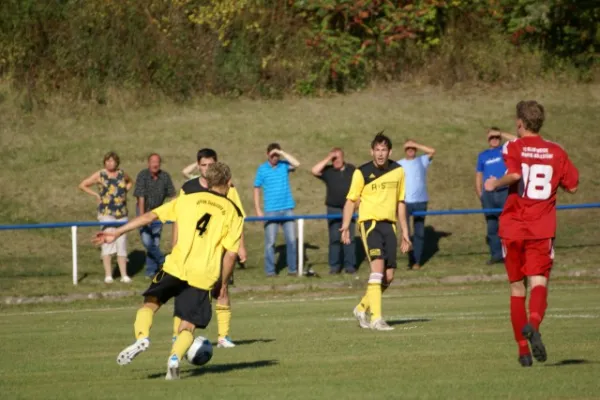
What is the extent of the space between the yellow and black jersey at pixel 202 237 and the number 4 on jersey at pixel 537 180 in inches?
91.8

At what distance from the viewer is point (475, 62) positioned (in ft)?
119

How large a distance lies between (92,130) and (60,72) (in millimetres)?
2625

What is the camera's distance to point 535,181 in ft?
34.7

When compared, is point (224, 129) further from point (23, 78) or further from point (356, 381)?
point (356, 381)

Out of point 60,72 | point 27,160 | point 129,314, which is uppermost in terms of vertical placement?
point 60,72

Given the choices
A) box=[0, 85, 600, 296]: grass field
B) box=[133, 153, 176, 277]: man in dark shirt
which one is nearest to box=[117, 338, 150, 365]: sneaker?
box=[133, 153, 176, 277]: man in dark shirt

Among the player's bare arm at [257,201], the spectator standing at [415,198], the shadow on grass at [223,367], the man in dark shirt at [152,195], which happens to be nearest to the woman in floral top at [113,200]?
the man in dark shirt at [152,195]

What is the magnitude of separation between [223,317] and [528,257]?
13.1 feet

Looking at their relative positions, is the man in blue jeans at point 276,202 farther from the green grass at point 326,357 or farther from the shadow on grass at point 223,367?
the shadow on grass at point 223,367

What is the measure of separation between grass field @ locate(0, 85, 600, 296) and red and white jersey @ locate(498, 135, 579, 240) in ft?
46.1

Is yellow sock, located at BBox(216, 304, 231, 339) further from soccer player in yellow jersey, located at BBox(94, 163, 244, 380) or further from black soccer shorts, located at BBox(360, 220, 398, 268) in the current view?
soccer player in yellow jersey, located at BBox(94, 163, 244, 380)

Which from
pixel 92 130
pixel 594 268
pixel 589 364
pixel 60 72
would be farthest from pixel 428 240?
pixel 589 364

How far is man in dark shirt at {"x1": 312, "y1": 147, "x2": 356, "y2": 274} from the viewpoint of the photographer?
2427 cm

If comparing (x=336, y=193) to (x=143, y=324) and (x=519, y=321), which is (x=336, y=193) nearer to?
(x=519, y=321)
